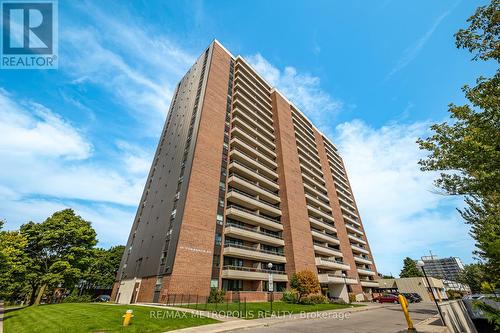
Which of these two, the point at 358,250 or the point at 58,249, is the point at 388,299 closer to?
the point at 358,250

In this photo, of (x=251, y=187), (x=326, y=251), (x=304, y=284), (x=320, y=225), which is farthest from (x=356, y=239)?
(x=251, y=187)

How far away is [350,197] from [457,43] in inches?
2759

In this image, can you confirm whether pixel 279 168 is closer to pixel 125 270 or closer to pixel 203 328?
pixel 125 270

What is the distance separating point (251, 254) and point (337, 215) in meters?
33.9

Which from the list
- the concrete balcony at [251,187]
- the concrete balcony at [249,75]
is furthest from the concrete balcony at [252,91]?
the concrete balcony at [251,187]

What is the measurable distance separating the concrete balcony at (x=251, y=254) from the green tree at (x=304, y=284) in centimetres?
394

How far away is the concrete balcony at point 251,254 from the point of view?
1195 inches

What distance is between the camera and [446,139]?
10.8m

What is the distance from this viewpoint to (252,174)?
39.3 m

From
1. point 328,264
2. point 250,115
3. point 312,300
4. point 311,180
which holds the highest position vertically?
point 250,115

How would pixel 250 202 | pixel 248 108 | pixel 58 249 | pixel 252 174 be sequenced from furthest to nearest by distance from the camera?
pixel 248 108, pixel 252 174, pixel 58 249, pixel 250 202

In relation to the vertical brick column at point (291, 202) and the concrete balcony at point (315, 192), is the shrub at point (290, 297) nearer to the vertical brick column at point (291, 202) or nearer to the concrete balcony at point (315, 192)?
the vertical brick column at point (291, 202)

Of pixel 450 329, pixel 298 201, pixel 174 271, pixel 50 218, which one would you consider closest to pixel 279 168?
pixel 298 201

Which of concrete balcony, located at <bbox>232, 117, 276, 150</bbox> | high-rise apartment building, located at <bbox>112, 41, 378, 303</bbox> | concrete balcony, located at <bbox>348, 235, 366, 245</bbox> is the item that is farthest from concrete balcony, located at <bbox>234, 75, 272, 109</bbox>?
concrete balcony, located at <bbox>348, 235, 366, 245</bbox>
